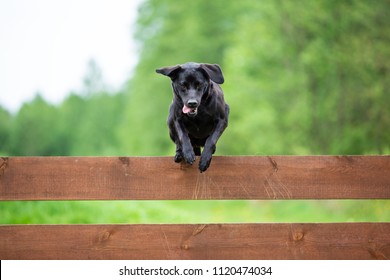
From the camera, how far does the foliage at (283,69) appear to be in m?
16.6

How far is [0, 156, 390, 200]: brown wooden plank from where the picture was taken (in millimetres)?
4543

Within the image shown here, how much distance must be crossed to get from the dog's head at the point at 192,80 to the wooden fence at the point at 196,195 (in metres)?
0.63

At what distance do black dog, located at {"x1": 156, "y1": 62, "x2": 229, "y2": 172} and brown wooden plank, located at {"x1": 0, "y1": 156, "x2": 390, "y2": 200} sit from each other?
0.40 m

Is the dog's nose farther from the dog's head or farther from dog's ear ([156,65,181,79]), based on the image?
dog's ear ([156,65,181,79])

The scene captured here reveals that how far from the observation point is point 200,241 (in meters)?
4.46

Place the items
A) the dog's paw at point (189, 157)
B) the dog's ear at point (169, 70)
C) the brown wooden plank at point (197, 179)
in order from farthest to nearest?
1. the dog's ear at point (169, 70)
2. the dog's paw at point (189, 157)
3. the brown wooden plank at point (197, 179)

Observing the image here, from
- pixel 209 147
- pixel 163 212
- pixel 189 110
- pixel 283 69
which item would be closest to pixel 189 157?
pixel 209 147

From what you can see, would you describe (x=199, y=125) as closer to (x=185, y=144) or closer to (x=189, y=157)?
(x=185, y=144)

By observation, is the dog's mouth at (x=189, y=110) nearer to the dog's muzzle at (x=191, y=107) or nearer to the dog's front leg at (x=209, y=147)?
the dog's muzzle at (x=191, y=107)

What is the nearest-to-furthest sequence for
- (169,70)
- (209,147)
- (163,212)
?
(209,147) < (169,70) < (163,212)

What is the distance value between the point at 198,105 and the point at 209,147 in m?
0.37

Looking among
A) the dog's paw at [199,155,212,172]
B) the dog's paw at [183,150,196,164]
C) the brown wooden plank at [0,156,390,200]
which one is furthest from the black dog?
the brown wooden plank at [0,156,390,200]

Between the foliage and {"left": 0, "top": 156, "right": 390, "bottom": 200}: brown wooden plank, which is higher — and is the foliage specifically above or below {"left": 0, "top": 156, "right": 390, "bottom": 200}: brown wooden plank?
above

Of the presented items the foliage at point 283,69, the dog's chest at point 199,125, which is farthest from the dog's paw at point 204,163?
the foliage at point 283,69
